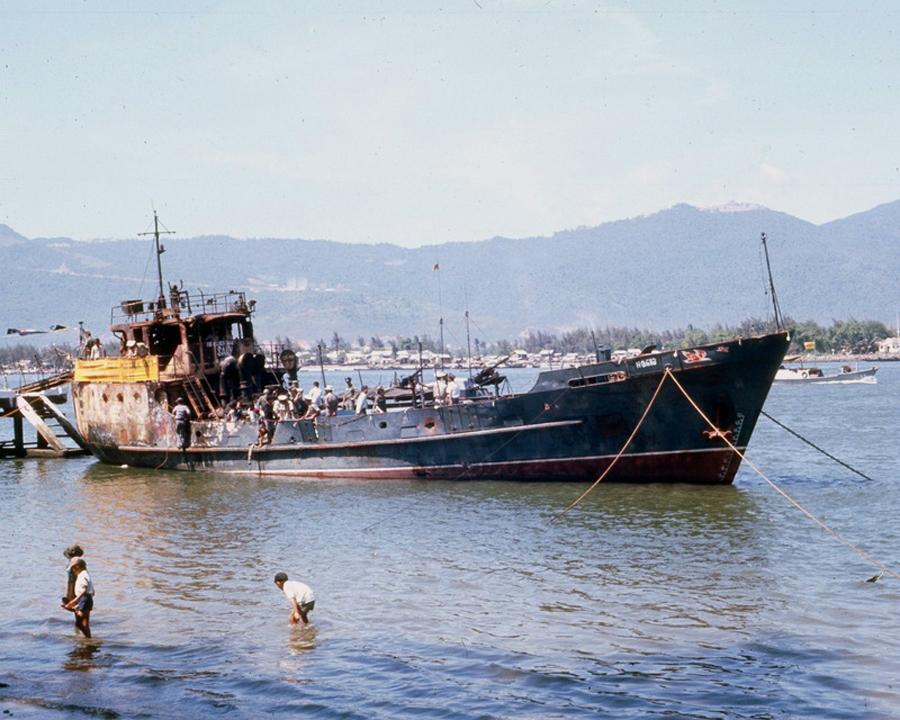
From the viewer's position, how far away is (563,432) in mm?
25891

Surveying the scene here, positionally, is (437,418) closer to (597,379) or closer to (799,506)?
(597,379)

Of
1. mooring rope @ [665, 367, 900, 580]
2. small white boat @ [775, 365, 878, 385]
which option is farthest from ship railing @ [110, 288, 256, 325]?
small white boat @ [775, 365, 878, 385]

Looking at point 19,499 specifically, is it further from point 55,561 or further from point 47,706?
point 47,706

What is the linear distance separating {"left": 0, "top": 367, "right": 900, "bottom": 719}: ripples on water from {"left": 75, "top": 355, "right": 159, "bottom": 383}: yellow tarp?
5.83 m

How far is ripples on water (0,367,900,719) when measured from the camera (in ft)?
39.5

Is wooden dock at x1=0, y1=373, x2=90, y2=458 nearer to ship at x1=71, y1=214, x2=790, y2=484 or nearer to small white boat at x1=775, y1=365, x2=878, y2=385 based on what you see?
ship at x1=71, y1=214, x2=790, y2=484

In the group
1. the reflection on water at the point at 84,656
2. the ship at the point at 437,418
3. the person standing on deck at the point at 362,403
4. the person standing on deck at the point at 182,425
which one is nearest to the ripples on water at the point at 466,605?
the reflection on water at the point at 84,656

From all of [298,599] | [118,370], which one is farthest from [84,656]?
[118,370]

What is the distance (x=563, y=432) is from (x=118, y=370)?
1511 cm

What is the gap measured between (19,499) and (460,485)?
12530 mm

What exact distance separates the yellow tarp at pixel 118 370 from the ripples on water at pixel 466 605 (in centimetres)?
583

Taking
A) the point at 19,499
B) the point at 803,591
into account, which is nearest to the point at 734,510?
the point at 803,591

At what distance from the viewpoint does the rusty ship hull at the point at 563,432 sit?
24.4 m

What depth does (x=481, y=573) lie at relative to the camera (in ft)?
58.4
